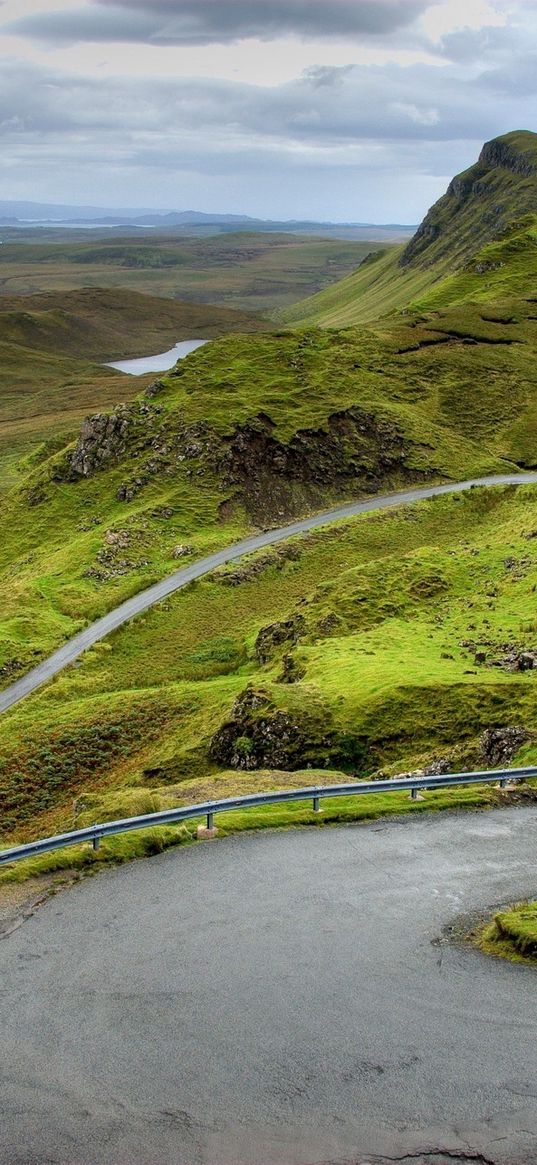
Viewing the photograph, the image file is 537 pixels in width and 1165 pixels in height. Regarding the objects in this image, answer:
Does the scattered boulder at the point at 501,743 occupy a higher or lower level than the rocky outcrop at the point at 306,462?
lower

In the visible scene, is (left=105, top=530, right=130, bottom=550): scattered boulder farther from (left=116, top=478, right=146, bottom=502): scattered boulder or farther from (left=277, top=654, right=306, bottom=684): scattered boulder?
(left=277, top=654, right=306, bottom=684): scattered boulder

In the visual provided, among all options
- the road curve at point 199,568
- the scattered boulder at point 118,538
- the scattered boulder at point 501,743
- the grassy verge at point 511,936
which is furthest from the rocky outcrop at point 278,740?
the scattered boulder at point 118,538

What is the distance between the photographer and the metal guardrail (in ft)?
71.4

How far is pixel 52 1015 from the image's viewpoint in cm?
1669

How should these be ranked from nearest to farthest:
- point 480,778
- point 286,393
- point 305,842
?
point 305,842
point 480,778
point 286,393

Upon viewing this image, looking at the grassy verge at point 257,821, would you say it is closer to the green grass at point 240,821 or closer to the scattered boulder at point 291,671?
the green grass at point 240,821

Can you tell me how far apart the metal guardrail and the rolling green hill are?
243 cm

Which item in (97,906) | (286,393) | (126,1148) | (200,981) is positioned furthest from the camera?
(286,393)

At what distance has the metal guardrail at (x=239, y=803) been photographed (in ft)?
71.4

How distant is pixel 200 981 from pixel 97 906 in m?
3.56

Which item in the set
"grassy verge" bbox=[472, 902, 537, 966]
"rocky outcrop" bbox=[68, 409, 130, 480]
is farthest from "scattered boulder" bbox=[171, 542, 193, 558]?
"grassy verge" bbox=[472, 902, 537, 966]

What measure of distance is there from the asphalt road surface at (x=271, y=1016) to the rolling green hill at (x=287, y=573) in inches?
238

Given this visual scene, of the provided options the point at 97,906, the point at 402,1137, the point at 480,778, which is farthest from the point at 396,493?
the point at 402,1137

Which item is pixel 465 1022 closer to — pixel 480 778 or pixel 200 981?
pixel 200 981
